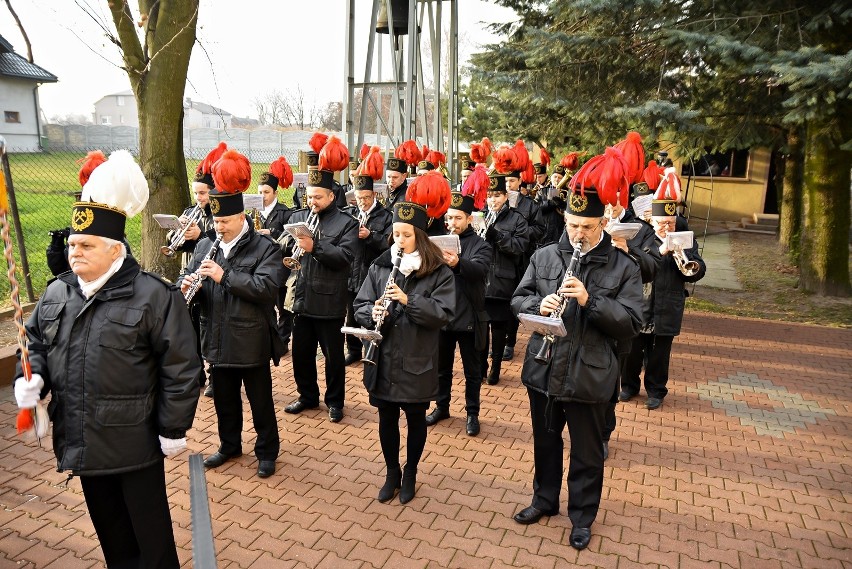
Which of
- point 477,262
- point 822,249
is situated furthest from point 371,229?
point 822,249

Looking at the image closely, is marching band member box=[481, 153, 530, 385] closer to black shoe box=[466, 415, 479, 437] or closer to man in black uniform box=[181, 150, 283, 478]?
black shoe box=[466, 415, 479, 437]

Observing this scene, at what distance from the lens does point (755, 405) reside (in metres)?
7.32

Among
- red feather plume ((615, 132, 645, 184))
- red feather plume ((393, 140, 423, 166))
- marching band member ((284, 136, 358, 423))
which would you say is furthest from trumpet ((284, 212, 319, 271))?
red feather plume ((393, 140, 423, 166))

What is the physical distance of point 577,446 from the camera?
14.3 ft

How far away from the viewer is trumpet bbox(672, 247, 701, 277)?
263 inches

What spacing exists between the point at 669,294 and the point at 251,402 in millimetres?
4480

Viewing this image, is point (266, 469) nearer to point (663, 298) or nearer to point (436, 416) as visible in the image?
Result: point (436, 416)

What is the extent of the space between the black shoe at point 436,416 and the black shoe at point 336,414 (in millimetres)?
878

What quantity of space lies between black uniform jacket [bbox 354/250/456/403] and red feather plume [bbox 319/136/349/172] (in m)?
2.43

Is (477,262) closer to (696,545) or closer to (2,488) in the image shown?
(696,545)

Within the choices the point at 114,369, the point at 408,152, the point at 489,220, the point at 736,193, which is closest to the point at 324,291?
the point at 489,220

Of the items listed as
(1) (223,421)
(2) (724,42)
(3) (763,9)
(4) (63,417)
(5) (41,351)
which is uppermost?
(3) (763,9)

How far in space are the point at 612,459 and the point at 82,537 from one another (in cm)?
432

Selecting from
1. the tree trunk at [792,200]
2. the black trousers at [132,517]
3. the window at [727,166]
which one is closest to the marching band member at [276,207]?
the black trousers at [132,517]
